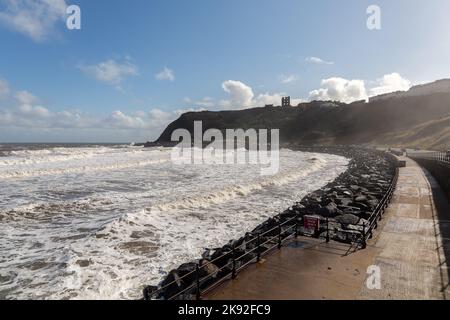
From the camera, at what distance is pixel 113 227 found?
1337 cm

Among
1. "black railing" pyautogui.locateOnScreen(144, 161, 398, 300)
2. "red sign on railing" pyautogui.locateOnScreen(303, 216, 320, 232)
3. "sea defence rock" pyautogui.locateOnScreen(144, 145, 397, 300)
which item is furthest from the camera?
"red sign on railing" pyautogui.locateOnScreen(303, 216, 320, 232)

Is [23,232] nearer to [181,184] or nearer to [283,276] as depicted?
[283,276]

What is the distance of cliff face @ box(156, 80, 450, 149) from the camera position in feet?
250

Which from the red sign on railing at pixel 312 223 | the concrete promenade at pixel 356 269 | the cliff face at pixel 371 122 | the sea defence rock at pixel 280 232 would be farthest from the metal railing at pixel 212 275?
the cliff face at pixel 371 122

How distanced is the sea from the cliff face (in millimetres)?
50460

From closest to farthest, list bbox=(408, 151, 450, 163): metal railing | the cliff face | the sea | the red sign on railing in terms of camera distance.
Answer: the sea < the red sign on railing < bbox=(408, 151, 450, 163): metal railing < the cliff face

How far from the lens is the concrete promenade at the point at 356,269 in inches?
259

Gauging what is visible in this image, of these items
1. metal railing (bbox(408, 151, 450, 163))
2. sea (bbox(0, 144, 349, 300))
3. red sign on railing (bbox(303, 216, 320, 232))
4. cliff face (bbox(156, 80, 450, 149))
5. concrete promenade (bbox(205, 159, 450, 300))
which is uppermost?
cliff face (bbox(156, 80, 450, 149))

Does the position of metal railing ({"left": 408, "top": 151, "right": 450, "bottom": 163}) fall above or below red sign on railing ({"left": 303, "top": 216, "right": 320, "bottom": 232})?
above

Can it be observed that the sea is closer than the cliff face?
Yes

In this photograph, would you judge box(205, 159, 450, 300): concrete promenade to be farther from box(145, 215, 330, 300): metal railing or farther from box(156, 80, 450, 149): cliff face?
box(156, 80, 450, 149): cliff face
